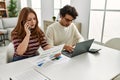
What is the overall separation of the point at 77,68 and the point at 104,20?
2200mm

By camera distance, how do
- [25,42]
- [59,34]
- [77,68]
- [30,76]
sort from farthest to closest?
[59,34] → [25,42] → [77,68] → [30,76]

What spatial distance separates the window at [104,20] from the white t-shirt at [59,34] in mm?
1372

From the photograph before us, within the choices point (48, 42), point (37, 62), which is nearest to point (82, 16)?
point (48, 42)

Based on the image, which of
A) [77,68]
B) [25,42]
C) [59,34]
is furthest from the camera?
[59,34]

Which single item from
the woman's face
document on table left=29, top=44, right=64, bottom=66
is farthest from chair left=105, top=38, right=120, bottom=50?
the woman's face

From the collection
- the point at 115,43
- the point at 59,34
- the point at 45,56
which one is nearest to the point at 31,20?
the point at 45,56

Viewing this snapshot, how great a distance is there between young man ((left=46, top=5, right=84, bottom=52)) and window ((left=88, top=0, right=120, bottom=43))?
1369mm

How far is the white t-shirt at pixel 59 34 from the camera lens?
164 cm

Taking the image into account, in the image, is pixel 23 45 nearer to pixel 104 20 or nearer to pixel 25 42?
pixel 25 42

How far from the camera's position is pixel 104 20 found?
2992mm

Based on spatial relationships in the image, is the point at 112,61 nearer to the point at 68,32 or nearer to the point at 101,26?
the point at 68,32

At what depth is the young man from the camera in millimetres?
1552

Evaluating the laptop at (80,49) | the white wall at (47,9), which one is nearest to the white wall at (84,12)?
the white wall at (47,9)

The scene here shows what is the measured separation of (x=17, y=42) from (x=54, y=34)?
1.67 ft
